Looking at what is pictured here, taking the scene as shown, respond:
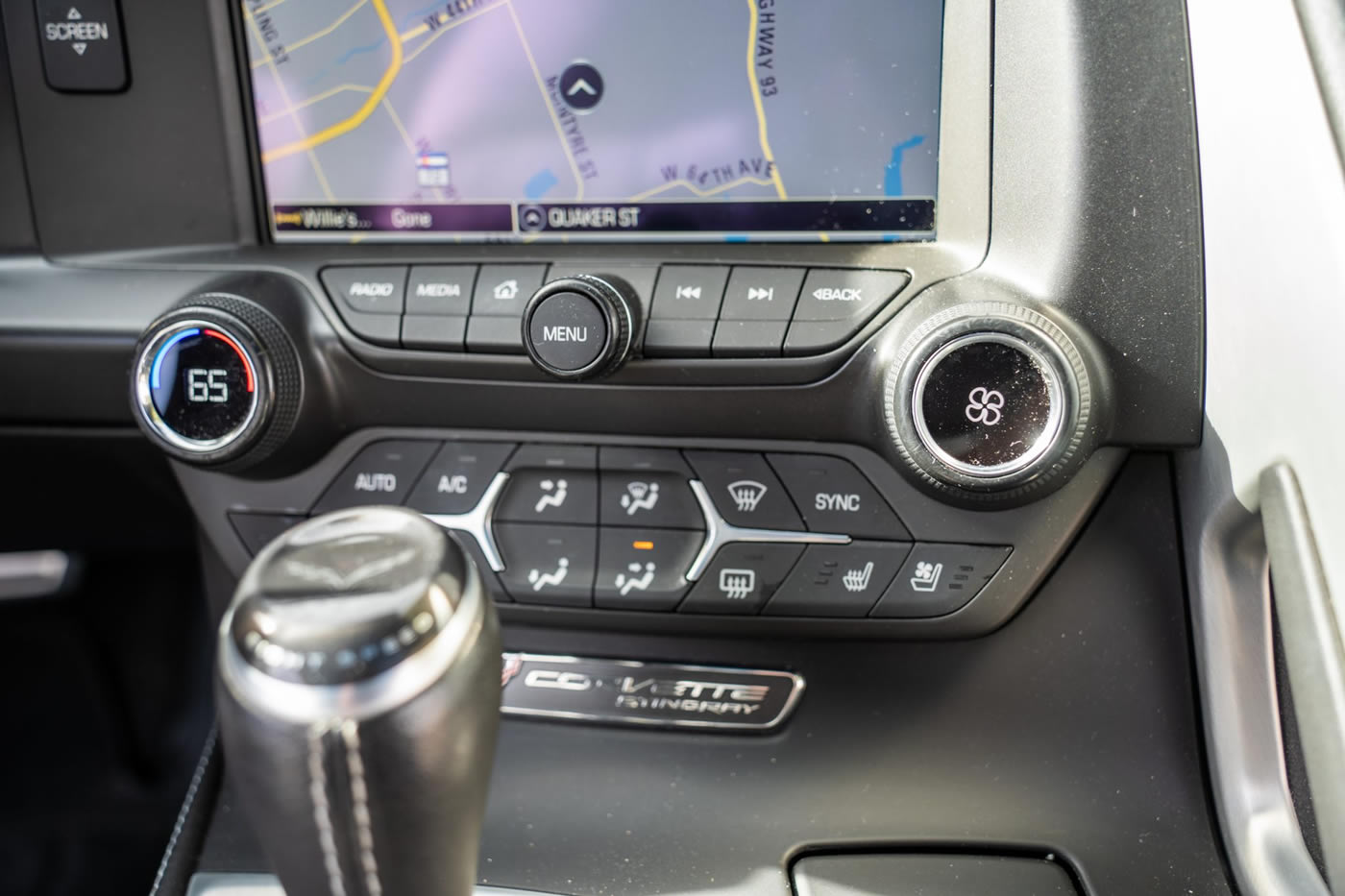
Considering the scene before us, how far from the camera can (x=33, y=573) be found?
143 centimetres

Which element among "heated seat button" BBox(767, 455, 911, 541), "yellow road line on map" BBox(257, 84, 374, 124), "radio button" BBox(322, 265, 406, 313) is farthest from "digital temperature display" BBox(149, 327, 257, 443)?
"heated seat button" BBox(767, 455, 911, 541)

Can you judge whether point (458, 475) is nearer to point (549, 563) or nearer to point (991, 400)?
point (549, 563)

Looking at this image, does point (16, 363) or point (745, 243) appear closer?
point (745, 243)

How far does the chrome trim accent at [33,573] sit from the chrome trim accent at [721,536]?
101 centimetres


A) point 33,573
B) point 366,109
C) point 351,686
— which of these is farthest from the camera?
point 33,573

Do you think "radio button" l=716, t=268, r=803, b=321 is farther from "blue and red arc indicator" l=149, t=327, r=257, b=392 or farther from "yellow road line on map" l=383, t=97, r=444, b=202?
"blue and red arc indicator" l=149, t=327, r=257, b=392

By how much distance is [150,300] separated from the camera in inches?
37.5

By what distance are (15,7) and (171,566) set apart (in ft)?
2.59

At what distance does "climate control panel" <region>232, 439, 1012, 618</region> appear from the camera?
0.86 meters

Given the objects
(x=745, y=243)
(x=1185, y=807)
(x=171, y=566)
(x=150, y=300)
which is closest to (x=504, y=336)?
(x=745, y=243)

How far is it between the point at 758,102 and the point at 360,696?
23.2 inches

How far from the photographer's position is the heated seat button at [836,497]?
86 cm

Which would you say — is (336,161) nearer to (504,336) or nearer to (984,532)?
(504,336)


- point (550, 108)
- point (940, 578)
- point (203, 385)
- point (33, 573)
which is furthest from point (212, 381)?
point (33, 573)
